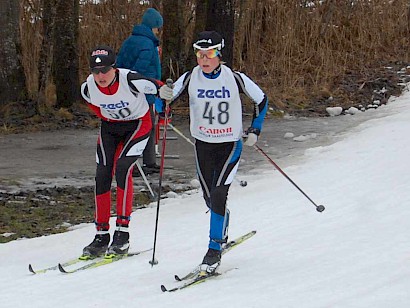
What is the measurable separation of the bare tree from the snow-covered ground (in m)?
5.45

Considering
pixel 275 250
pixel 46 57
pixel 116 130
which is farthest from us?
pixel 46 57

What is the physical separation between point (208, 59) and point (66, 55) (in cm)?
874

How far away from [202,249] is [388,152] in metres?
3.62

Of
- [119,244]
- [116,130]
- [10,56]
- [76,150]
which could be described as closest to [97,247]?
[119,244]

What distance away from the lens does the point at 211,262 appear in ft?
18.1

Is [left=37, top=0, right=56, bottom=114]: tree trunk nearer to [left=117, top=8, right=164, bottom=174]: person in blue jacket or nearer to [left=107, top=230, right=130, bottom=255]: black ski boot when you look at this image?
[left=117, top=8, right=164, bottom=174]: person in blue jacket

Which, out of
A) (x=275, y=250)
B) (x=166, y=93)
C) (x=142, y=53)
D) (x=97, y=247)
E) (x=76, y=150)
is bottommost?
(x=76, y=150)

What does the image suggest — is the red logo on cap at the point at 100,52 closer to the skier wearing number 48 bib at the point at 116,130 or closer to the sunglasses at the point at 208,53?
the skier wearing number 48 bib at the point at 116,130

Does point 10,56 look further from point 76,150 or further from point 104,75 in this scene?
point 104,75

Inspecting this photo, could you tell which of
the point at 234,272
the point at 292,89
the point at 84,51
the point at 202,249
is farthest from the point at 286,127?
the point at 234,272

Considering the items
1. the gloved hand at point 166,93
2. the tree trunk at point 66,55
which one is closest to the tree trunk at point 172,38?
the tree trunk at point 66,55

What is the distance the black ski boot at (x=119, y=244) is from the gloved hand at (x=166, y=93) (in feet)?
4.08

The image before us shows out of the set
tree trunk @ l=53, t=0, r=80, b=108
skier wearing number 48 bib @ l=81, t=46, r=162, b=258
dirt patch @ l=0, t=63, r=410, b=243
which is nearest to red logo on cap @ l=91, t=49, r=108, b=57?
skier wearing number 48 bib @ l=81, t=46, r=162, b=258

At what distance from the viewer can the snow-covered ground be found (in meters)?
4.86
